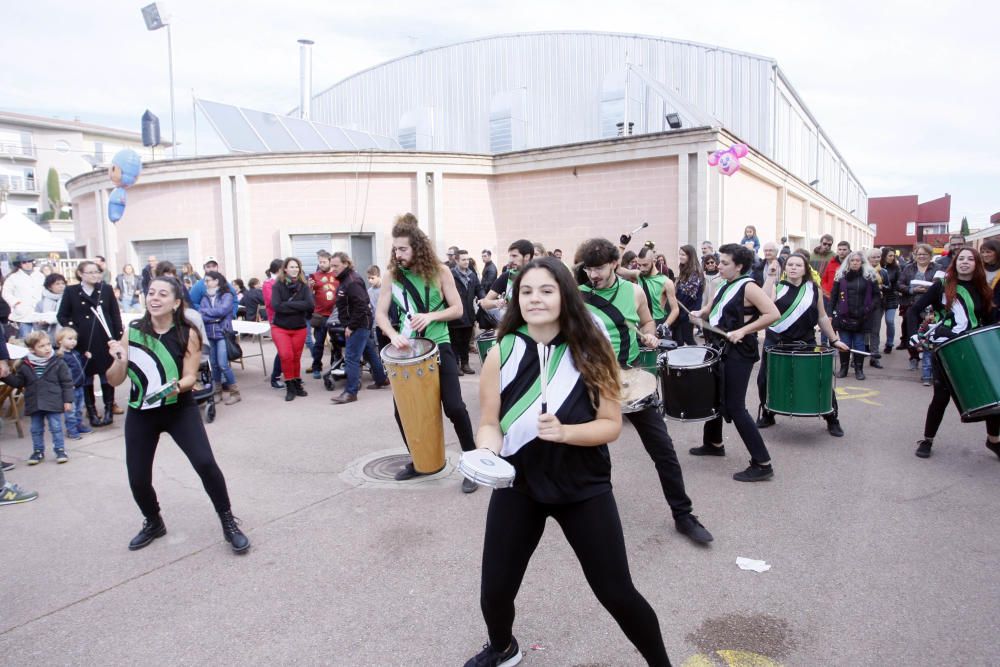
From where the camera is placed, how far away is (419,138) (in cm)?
2853

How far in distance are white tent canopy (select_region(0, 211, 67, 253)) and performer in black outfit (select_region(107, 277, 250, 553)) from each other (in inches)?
518

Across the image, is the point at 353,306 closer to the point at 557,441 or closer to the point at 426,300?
the point at 426,300

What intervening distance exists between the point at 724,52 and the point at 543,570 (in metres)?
25.3

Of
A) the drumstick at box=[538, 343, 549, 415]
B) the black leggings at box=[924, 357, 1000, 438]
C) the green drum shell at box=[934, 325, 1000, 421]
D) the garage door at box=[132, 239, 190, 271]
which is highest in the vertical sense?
the garage door at box=[132, 239, 190, 271]

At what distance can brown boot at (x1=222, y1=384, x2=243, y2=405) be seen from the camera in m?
8.61

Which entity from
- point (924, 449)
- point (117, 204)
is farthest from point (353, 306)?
point (117, 204)

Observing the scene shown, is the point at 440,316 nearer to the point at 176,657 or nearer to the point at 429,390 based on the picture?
the point at 429,390

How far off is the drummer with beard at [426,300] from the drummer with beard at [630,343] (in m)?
1.22

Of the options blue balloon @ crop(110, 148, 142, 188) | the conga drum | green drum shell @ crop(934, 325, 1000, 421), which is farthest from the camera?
blue balloon @ crop(110, 148, 142, 188)

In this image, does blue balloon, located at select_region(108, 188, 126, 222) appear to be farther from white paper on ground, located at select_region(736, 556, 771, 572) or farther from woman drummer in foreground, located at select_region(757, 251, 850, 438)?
white paper on ground, located at select_region(736, 556, 771, 572)

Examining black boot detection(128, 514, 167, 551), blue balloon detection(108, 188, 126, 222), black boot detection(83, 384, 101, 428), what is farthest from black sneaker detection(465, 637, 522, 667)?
blue balloon detection(108, 188, 126, 222)

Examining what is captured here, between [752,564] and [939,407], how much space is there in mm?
3176

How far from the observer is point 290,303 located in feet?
28.9

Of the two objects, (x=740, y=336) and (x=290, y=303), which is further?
(x=290, y=303)
